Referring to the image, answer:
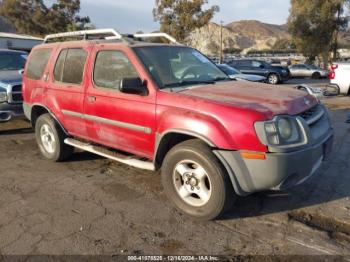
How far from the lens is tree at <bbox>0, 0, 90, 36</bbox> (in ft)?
132

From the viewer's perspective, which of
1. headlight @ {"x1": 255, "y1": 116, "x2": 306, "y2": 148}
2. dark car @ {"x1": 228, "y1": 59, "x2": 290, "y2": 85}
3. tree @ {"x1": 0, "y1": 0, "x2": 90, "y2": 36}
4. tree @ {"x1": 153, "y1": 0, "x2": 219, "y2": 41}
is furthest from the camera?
tree @ {"x1": 0, "y1": 0, "x2": 90, "y2": 36}

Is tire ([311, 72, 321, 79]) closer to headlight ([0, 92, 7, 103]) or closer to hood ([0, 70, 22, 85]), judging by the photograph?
hood ([0, 70, 22, 85])

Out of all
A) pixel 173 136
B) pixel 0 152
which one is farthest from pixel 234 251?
pixel 0 152

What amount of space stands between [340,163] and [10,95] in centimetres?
625

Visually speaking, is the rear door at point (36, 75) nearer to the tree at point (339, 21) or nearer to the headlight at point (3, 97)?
the headlight at point (3, 97)

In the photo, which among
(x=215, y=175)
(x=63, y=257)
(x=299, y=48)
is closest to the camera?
(x=63, y=257)

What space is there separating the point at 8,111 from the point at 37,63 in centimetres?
201

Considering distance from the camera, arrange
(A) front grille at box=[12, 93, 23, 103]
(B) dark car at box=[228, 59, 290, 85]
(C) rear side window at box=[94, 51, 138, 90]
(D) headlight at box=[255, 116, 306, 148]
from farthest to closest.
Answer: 1. (B) dark car at box=[228, 59, 290, 85]
2. (A) front grille at box=[12, 93, 23, 103]
3. (C) rear side window at box=[94, 51, 138, 90]
4. (D) headlight at box=[255, 116, 306, 148]

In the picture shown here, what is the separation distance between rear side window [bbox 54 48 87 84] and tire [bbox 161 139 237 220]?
1979 millimetres

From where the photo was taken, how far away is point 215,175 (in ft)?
11.4

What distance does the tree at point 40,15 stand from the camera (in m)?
40.2

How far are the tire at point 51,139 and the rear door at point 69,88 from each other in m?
0.23

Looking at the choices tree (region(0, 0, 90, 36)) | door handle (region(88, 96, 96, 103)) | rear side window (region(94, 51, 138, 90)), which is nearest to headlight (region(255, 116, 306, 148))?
rear side window (region(94, 51, 138, 90))

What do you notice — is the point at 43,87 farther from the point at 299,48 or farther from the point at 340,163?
the point at 299,48
